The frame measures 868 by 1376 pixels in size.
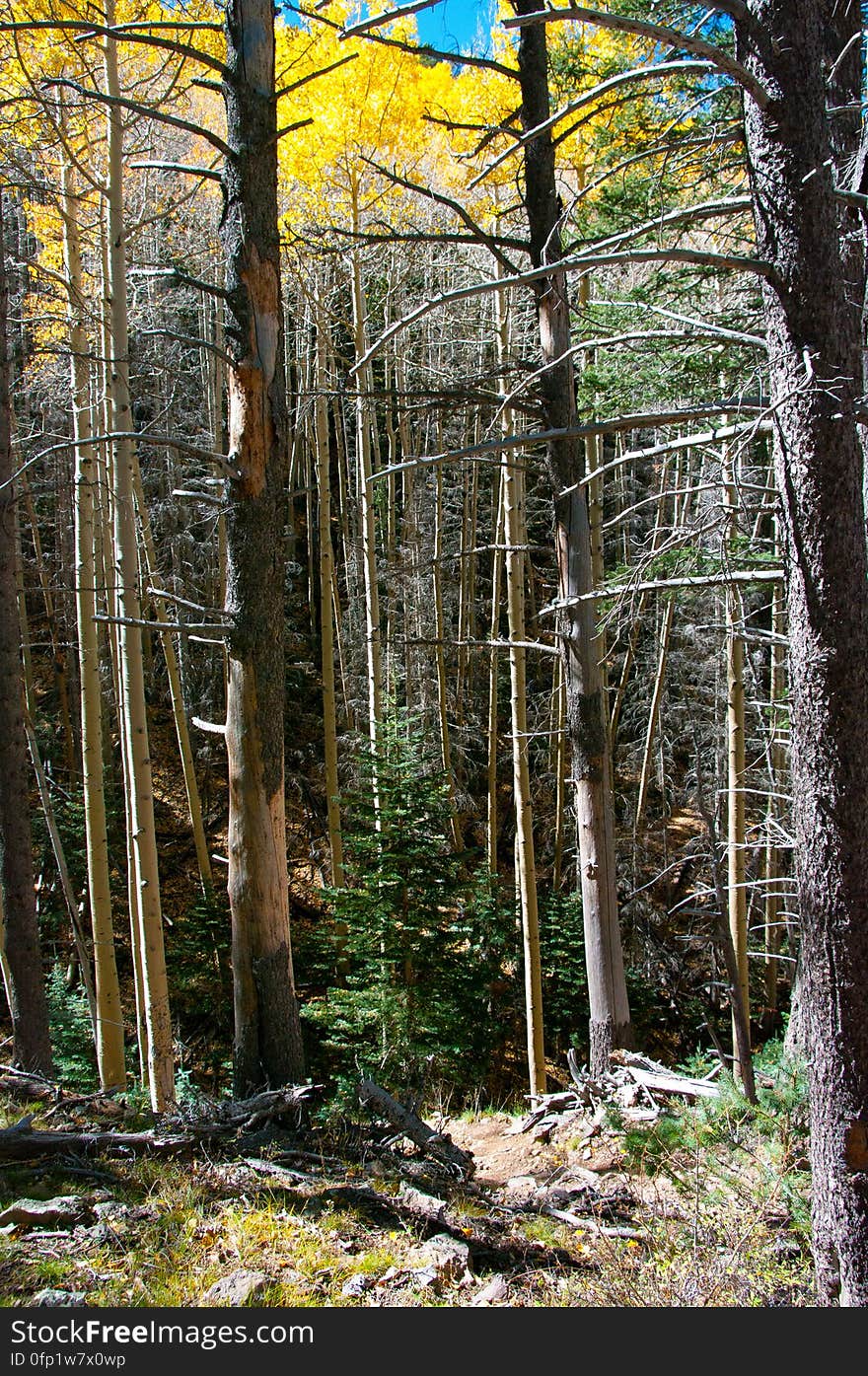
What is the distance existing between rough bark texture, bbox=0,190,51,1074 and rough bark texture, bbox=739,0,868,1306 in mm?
5701

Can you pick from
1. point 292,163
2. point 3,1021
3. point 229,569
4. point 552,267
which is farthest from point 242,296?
point 3,1021

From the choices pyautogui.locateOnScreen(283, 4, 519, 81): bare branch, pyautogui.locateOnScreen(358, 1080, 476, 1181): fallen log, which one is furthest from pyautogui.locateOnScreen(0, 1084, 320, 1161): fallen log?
pyautogui.locateOnScreen(283, 4, 519, 81): bare branch

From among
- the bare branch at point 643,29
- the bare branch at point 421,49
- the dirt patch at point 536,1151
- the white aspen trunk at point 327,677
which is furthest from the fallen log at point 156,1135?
the white aspen trunk at point 327,677

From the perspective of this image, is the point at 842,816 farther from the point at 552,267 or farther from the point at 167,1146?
the point at 167,1146

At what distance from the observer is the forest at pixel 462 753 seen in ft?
9.72

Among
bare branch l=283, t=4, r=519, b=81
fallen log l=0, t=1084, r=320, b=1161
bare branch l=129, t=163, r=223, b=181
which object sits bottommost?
fallen log l=0, t=1084, r=320, b=1161

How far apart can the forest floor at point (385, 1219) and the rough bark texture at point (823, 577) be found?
0.61 metres

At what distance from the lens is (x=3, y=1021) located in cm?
1057

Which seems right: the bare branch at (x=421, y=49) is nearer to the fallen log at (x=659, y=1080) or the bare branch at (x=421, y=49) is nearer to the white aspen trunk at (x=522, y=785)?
the white aspen trunk at (x=522, y=785)

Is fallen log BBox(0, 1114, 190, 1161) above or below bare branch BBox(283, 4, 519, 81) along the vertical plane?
below

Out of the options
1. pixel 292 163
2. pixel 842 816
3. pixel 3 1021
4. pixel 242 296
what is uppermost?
pixel 292 163

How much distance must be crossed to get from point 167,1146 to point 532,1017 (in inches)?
182

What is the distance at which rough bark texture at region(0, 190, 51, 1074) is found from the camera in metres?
6.76

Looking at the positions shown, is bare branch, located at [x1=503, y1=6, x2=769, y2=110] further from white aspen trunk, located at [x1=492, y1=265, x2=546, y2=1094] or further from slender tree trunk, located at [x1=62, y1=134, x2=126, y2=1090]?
slender tree trunk, located at [x1=62, y1=134, x2=126, y2=1090]
